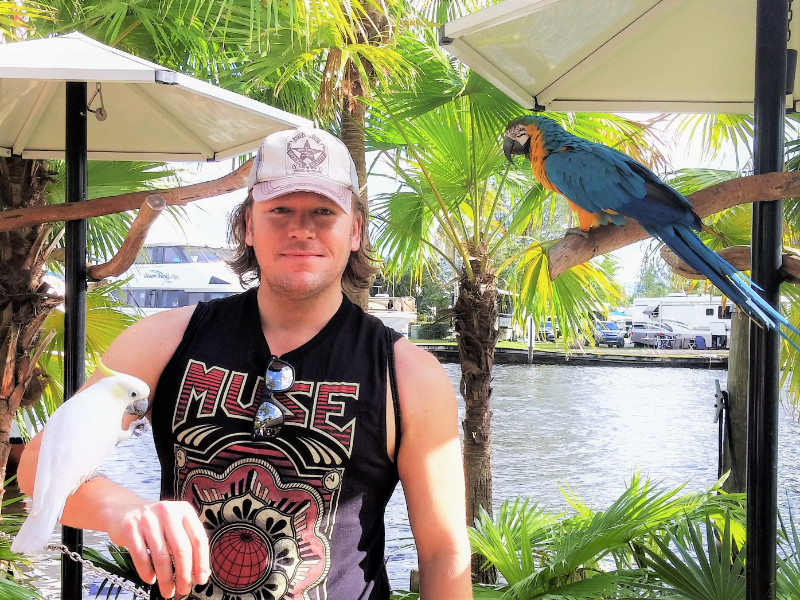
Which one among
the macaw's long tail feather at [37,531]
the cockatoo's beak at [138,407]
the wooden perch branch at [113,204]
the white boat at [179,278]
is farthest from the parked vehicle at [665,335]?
the macaw's long tail feather at [37,531]

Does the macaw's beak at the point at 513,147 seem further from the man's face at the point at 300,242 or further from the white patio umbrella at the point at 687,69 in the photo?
the man's face at the point at 300,242

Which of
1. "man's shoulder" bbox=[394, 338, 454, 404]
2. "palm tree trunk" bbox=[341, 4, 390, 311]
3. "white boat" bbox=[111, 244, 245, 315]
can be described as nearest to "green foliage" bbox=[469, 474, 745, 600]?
"man's shoulder" bbox=[394, 338, 454, 404]

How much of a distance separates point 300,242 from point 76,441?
45 centimetres

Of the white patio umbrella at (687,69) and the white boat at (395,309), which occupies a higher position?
the white patio umbrella at (687,69)

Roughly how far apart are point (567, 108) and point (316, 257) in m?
1.58

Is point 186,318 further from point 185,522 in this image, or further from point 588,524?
point 588,524

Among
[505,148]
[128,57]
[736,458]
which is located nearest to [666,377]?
[736,458]

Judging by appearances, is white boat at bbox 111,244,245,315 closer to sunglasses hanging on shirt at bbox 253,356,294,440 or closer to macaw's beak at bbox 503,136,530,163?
macaw's beak at bbox 503,136,530,163

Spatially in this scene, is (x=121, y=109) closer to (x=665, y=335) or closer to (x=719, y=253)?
(x=719, y=253)

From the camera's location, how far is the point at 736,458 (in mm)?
4934

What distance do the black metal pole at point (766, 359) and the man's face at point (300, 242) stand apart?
1147 millimetres

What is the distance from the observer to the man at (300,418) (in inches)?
43.3

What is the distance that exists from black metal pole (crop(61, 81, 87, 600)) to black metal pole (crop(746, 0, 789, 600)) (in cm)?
182

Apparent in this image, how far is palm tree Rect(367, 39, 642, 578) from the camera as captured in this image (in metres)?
3.75
